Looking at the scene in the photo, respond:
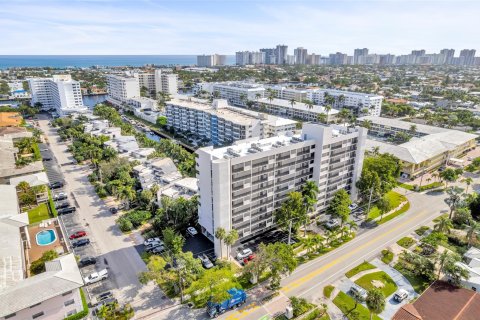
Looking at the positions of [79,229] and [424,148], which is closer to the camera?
[79,229]

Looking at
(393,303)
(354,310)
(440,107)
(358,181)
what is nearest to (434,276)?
(393,303)

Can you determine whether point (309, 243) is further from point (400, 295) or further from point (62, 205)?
point (62, 205)

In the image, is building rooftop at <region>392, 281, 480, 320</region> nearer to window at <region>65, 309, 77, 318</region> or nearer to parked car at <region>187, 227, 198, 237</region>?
parked car at <region>187, 227, 198, 237</region>

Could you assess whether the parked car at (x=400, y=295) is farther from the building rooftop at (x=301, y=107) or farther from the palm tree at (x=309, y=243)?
the building rooftop at (x=301, y=107)

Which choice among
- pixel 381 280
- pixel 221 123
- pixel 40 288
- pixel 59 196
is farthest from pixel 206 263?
pixel 221 123

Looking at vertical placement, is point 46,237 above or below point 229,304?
above

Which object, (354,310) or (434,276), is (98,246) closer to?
(354,310)
